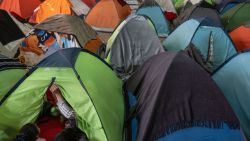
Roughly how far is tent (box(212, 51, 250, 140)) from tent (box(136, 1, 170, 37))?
2.06 meters

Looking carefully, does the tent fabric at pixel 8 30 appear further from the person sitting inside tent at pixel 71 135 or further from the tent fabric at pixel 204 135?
the tent fabric at pixel 204 135

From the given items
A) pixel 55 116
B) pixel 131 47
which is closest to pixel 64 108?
pixel 55 116

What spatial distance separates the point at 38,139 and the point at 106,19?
10.4ft

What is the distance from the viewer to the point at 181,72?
7.33 feet

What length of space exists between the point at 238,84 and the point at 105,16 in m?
2.94

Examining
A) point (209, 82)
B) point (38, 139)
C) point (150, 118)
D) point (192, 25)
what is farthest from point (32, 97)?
point (192, 25)

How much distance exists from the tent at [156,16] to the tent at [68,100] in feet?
8.86

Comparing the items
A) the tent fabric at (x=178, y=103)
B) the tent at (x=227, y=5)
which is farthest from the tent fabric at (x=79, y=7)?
the tent fabric at (x=178, y=103)

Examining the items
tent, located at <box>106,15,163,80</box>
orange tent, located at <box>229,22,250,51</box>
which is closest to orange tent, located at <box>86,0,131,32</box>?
tent, located at <box>106,15,163,80</box>

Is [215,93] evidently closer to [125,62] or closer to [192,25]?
[125,62]

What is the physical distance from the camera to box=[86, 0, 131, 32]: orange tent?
4.93 metres

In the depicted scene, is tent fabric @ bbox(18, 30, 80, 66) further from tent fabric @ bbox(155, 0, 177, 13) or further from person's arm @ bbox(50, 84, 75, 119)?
tent fabric @ bbox(155, 0, 177, 13)

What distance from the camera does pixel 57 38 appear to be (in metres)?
3.79

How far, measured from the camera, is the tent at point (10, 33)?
3.65 meters
